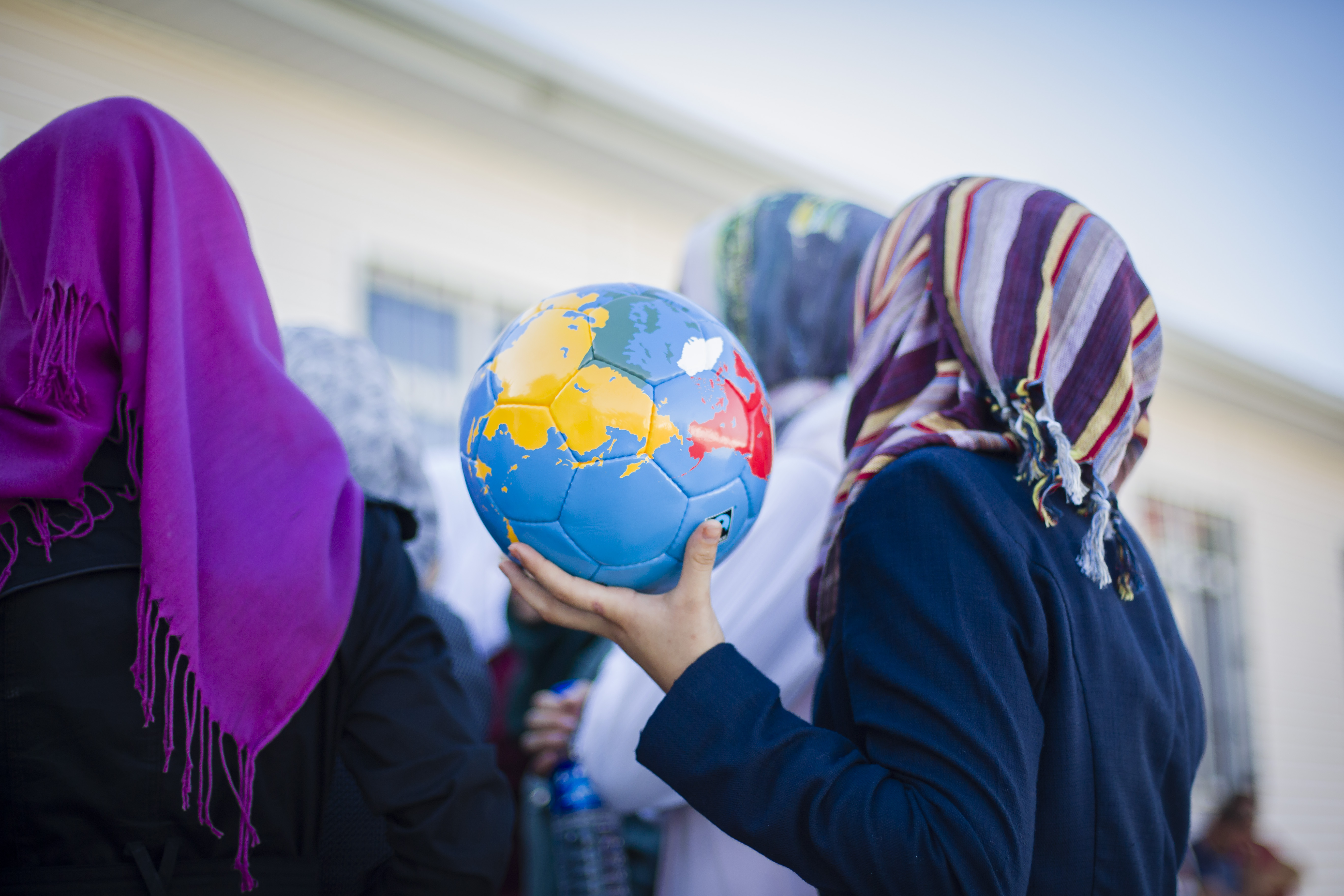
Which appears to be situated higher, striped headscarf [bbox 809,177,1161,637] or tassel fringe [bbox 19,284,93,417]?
striped headscarf [bbox 809,177,1161,637]

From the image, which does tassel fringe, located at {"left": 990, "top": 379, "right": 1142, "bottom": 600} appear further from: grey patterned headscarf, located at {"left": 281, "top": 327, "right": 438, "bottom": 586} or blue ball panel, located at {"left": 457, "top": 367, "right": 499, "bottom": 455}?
grey patterned headscarf, located at {"left": 281, "top": 327, "right": 438, "bottom": 586}

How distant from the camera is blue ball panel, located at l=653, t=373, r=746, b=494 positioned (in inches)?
49.4

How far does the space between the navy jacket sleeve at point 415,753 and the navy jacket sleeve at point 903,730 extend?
0.42 meters

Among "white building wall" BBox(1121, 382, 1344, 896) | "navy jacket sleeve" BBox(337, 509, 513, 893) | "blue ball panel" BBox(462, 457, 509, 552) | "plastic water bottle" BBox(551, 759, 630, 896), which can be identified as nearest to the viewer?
"blue ball panel" BBox(462, 457, 509, 552)

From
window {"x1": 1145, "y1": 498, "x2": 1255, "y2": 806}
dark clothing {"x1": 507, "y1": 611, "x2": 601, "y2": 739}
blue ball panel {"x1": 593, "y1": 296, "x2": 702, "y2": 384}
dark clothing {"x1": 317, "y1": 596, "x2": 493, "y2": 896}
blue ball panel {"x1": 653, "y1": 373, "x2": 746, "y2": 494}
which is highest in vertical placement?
blue ball panel {"x1": 593, "y1": 296, "x2": 702, "y2": 384}

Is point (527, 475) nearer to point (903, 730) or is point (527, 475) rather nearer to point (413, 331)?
point (903, 730)

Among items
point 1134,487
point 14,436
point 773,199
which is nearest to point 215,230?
point 14,436

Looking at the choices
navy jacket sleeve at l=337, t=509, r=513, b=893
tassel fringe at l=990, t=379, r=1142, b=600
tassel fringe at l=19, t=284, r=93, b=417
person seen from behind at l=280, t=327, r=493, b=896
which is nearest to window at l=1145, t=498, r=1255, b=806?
person seen from behind at l=280, t=327, r=493, b=896

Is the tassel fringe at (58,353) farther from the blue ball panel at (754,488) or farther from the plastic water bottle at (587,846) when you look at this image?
the plastic water bottle at (587,846)

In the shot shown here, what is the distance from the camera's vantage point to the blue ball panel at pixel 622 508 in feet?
4.07

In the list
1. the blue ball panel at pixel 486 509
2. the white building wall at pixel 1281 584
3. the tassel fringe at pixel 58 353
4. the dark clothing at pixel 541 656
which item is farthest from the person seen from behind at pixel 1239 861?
the tassel fringe at pixel 58 353

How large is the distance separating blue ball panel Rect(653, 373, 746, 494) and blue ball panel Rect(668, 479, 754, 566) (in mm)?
11

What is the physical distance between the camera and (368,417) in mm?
2107

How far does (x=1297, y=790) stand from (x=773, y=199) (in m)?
10.1
